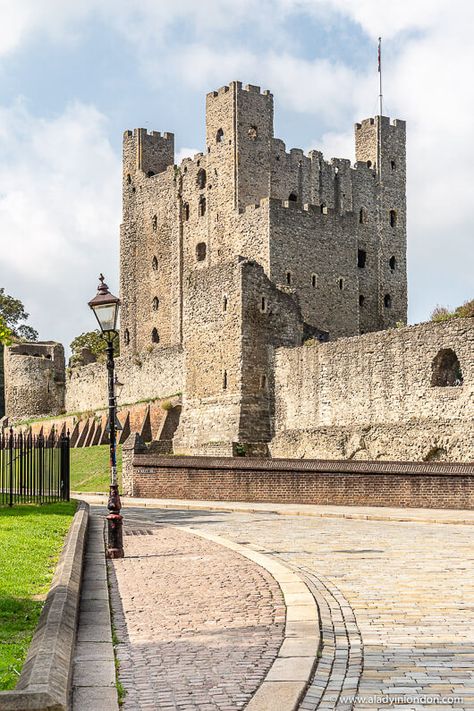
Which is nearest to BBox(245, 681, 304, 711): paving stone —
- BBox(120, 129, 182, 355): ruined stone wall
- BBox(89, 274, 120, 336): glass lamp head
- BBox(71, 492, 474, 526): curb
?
BBox(89, 274, 120, 336): glass lamp head

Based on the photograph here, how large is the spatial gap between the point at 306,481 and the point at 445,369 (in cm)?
741

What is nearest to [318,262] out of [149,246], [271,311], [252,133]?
[252,133]

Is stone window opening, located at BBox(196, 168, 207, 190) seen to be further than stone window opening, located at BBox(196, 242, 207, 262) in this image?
Yes

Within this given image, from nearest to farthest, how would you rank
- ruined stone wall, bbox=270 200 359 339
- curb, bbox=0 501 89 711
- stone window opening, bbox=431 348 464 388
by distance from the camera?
curb, bbox=0 501 89 711, stone window opening, bbox=431 348 464 388, ruined stone wall, bbox=270 200 359 339

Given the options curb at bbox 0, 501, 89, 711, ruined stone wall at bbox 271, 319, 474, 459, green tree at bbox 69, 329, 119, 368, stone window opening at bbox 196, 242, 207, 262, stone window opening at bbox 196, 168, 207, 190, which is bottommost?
curb at bbox 0, 501, 89, 711

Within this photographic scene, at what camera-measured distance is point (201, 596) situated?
35.3 ft

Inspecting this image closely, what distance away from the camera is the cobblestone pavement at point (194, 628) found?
6926 millimetres

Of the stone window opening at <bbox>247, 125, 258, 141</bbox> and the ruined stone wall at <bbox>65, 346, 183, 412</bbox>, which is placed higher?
the stone window opening at <bbox>247, 125, 258, 141</bbox>

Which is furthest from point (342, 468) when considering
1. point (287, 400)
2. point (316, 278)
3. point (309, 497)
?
point (316, 278)

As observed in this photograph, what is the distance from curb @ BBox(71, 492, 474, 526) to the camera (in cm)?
2148

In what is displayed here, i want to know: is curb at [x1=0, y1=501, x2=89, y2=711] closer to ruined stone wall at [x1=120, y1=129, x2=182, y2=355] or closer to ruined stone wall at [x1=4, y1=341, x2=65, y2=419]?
ruined stone wall at [x1=120, y1=129, x2=182, y2=355]

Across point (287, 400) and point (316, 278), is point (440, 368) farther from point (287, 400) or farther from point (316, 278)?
point (316, 278)

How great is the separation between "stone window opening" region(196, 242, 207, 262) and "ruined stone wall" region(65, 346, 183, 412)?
25.6ft

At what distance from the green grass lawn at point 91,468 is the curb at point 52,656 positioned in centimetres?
2673
